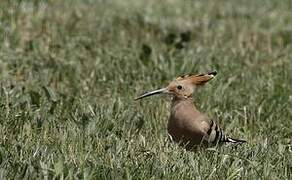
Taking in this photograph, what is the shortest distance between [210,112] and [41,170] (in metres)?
2.62

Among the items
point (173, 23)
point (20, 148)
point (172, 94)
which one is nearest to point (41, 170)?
point (20, 148)

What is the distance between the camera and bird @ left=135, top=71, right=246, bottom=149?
5324 millimetres

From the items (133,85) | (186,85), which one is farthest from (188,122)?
(133,85)

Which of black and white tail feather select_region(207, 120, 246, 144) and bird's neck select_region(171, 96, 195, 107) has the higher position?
bird's neck select_region(171, 96, 195, 107)

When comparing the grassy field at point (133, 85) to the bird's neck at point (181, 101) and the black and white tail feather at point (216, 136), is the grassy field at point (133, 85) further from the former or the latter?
the bird's neck at point (181, 101)

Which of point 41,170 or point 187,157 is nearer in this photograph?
point 41,170

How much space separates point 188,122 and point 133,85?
7.20 feet

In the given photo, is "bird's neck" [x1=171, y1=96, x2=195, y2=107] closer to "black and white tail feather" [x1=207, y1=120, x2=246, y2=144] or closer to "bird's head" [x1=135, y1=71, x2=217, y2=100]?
"bird's head" [x1=135, y1=71, x2=217, y2=100]

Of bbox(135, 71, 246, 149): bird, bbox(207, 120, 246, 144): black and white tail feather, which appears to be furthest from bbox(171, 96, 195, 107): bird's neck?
bbox(207, 120, 246, 144): black and white tail feather

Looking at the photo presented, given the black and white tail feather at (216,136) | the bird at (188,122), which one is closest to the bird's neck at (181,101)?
the bird at (188,122)

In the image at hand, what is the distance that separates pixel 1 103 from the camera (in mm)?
6160

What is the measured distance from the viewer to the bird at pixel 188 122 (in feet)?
17.5

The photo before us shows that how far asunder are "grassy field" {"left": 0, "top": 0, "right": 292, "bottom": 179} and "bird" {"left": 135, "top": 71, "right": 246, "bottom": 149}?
97mm

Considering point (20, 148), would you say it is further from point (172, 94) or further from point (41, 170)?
point (172, 94)
